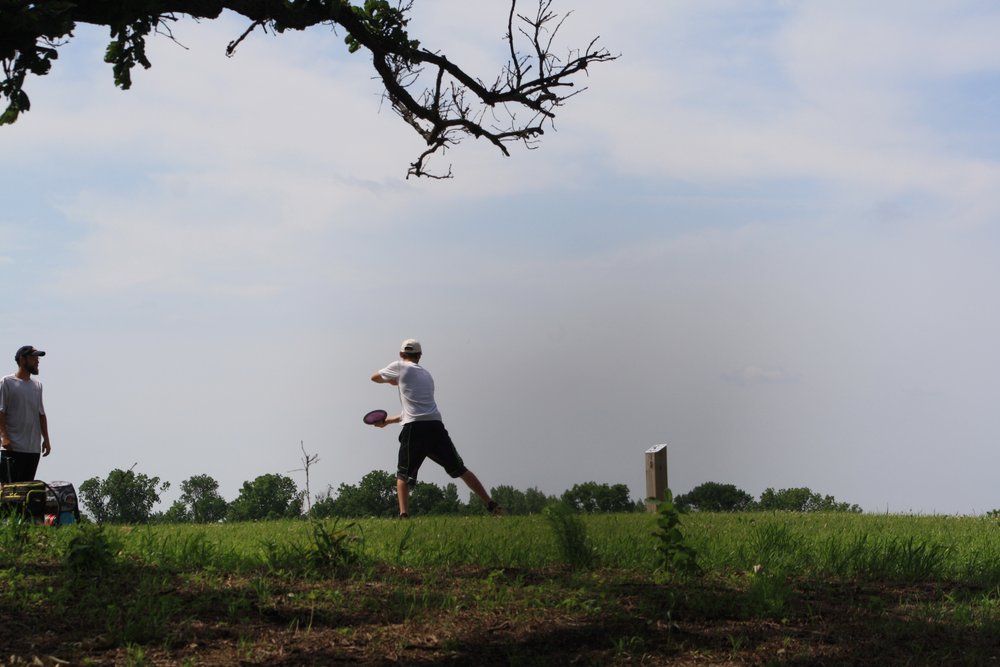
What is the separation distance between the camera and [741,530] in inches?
459

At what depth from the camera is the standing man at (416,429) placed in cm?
1305

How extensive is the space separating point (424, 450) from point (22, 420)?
16.3 feet

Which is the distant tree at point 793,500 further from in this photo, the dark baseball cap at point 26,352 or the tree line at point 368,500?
the dark baseball cap at point 26,352

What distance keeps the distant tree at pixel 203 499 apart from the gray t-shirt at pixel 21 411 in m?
5.55

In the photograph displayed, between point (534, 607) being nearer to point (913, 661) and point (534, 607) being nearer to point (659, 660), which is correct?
point (659, 660)

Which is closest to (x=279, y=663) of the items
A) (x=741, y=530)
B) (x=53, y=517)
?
(x=53, y=517)

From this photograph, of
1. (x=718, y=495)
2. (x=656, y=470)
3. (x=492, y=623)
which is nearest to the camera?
(x=492, y=623)

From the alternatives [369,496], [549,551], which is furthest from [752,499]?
[549,551]

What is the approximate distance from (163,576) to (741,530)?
22.2 feet

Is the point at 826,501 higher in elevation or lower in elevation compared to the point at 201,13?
lower

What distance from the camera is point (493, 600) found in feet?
23.6

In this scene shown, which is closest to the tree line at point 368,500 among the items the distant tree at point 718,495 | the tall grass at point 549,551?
the distant tree at point 718,495

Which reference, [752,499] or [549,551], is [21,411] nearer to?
[549,551]

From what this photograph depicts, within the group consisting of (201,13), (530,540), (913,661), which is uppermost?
(201,13)
